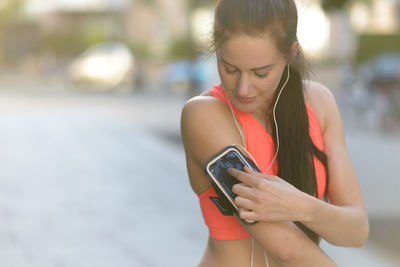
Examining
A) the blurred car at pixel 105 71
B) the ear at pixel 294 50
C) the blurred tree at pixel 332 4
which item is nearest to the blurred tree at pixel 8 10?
the blurred car at pixel 105 71

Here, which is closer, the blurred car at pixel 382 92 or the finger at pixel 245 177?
the finger at pixel 245 177

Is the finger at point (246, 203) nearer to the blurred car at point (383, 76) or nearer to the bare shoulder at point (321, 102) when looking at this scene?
the bare shoulder at point (321, 102)

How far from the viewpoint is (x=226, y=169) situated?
1.79 meters

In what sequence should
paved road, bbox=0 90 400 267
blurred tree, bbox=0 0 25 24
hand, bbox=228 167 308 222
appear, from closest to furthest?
hand, bbox=228 167 308 222 < paved road, bbox=0 90 400 267 < blurred tree, bbox=0 0 25 24

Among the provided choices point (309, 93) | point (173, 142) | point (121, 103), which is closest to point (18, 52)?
point (121, 103)

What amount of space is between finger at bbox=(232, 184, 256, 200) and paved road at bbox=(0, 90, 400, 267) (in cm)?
327

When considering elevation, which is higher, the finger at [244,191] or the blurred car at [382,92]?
the finger at [244,191]

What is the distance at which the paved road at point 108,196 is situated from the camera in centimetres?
523

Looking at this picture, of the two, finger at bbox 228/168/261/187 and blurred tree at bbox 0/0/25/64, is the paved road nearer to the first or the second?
finger at bbox 228/168/261/187

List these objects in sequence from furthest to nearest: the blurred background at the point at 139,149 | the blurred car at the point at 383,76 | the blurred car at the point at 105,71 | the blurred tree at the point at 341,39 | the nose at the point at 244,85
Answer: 1. the blurred tree at the point at 341,39
2. the blurred car at the point at 105,71
3. the blurred car at the point at 383,76
4. the blurred background at the point at 139,149
5. the nose at the point at 244,85

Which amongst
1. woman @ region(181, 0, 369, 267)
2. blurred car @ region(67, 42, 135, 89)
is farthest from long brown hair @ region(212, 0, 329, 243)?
blurred car @ region(67, 42, 135, 89)

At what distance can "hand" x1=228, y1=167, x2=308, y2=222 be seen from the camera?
1.73m

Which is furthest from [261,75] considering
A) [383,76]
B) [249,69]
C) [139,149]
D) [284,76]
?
[383,76]

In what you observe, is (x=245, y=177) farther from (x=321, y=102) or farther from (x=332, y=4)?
(x=332, y=4)
